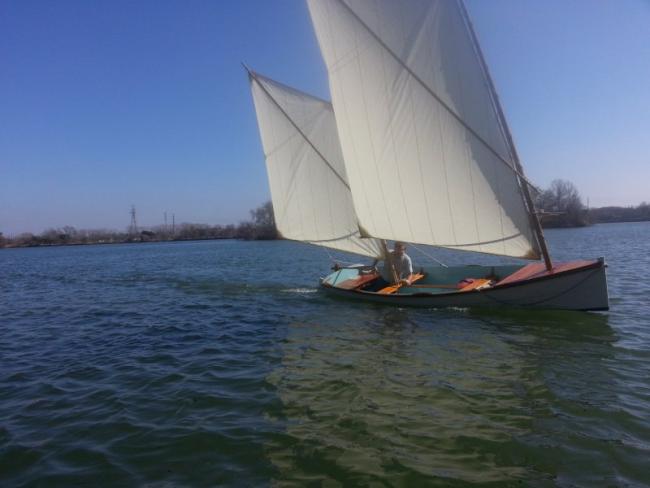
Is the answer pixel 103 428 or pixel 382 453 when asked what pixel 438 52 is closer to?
pixel 382 453

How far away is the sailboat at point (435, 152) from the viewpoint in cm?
1272

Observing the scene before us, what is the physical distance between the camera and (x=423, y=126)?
1365 centimetres

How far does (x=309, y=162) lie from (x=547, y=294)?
11.7 meters

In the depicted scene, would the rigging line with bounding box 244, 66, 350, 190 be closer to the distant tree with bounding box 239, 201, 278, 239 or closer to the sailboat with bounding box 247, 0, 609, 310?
the sailboat with bounding box 247, 0, 609, 310

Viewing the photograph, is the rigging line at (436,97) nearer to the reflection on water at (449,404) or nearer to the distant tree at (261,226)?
the reflection on water at (449,404)

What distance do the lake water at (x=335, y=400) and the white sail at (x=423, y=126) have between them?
117 inches

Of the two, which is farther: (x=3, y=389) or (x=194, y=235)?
(x=194, y=235)

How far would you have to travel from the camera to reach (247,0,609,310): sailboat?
1272cm

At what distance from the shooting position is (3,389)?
29.0 ft

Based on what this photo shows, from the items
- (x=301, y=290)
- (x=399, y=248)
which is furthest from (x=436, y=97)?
(x=301, y=290)

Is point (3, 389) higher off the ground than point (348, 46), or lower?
lower

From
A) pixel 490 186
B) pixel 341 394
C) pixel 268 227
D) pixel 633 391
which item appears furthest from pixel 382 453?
pixel 268 227

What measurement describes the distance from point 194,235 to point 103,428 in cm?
17082

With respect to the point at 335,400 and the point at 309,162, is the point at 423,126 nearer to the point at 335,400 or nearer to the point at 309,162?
the point at 309,162
